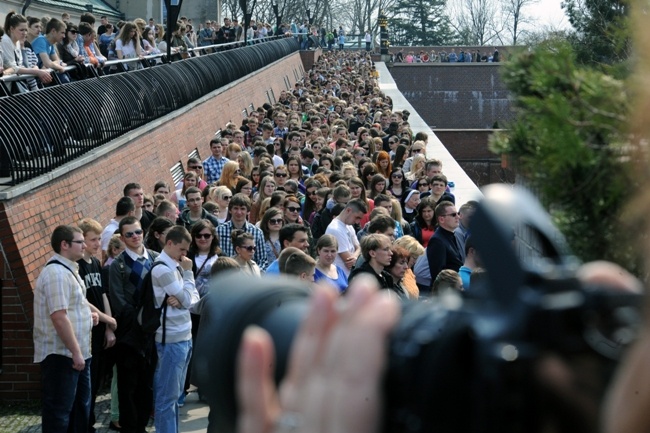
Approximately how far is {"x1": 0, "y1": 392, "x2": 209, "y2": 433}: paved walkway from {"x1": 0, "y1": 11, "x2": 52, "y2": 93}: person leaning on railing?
4465 mm

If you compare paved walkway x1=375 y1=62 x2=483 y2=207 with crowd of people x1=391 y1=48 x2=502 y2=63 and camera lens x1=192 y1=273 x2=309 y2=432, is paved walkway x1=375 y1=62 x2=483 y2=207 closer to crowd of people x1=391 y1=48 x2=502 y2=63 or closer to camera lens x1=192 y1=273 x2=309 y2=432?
camera lens x1=192 y1=273 x2=309 y2=432

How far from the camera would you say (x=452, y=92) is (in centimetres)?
7006

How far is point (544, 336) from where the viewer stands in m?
1.06

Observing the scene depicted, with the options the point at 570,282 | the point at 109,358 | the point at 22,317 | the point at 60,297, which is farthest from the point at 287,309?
the point at 22,317

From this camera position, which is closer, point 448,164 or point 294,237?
point 294,237

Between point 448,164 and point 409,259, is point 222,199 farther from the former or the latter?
point 448,164

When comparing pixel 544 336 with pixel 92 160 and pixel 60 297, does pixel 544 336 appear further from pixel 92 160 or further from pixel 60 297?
pixel 92 160

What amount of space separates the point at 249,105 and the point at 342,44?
4080cm

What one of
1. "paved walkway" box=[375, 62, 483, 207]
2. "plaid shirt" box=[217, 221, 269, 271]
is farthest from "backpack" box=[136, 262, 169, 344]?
"paved walkway" box=[375, 62, 483, 207]

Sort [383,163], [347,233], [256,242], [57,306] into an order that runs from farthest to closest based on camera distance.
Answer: [383,163]
[347,233]
[256,242]
[57,306]

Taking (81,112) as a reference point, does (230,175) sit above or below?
below

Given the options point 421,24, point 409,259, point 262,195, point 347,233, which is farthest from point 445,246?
point 421,24

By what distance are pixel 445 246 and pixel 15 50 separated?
639 cm

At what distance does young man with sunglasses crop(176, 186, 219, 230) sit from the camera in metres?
11.3
